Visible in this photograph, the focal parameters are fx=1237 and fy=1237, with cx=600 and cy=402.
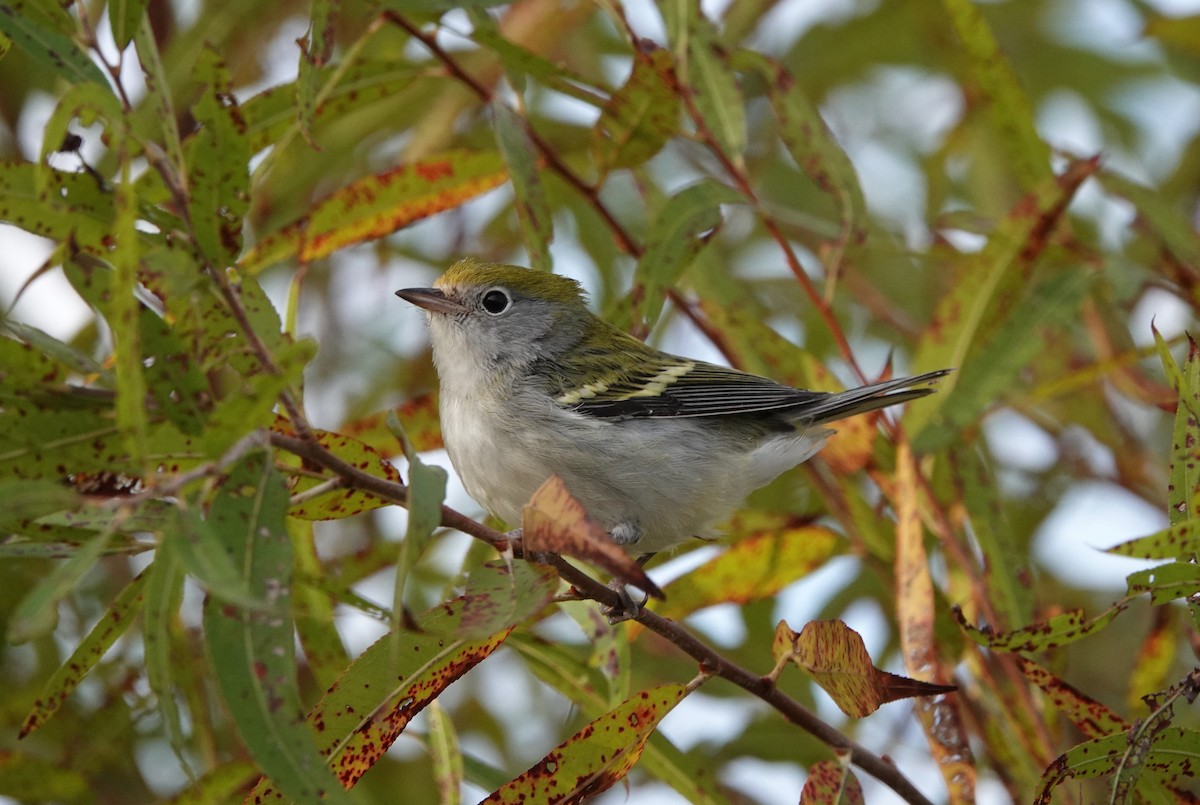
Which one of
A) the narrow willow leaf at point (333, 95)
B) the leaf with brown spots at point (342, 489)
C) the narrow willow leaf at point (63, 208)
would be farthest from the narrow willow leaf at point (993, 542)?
the narrow willow leaf at point (63, 208)

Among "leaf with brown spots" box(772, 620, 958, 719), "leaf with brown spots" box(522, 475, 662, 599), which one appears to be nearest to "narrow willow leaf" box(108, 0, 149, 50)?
"leaf with brown spots" box(522, 475, 662, 599)

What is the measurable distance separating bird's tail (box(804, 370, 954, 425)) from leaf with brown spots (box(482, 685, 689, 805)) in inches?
45.3

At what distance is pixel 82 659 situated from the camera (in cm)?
203

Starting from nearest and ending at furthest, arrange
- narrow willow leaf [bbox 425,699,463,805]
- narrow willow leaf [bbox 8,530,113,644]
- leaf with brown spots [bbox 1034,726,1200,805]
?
narrow willow leaf [bbox 8,530,113,644]
leaf with brown spots [bbox 1034,726,1200,805]
narrow willow leaf [bbox 425,699,463,805]

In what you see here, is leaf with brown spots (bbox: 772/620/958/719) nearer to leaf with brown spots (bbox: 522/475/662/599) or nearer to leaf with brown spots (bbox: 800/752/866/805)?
leaf with brown spots (bbox: 800/752/866/805)

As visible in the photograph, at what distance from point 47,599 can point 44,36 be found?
985 millimetres

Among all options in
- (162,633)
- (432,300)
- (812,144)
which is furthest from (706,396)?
(162,633)

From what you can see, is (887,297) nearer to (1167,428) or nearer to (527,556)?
(1167,428)

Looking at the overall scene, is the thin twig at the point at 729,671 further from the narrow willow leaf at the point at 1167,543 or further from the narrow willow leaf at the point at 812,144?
the narrow willow leaf at the point at 812,144

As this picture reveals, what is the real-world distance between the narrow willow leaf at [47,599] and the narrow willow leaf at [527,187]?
1.68 meters

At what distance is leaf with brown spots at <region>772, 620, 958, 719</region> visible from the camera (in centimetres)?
217

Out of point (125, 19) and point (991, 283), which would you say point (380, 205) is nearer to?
point (125, 19)

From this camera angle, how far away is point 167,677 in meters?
1.65

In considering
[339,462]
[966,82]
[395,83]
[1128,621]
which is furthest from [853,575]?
[339,462]
